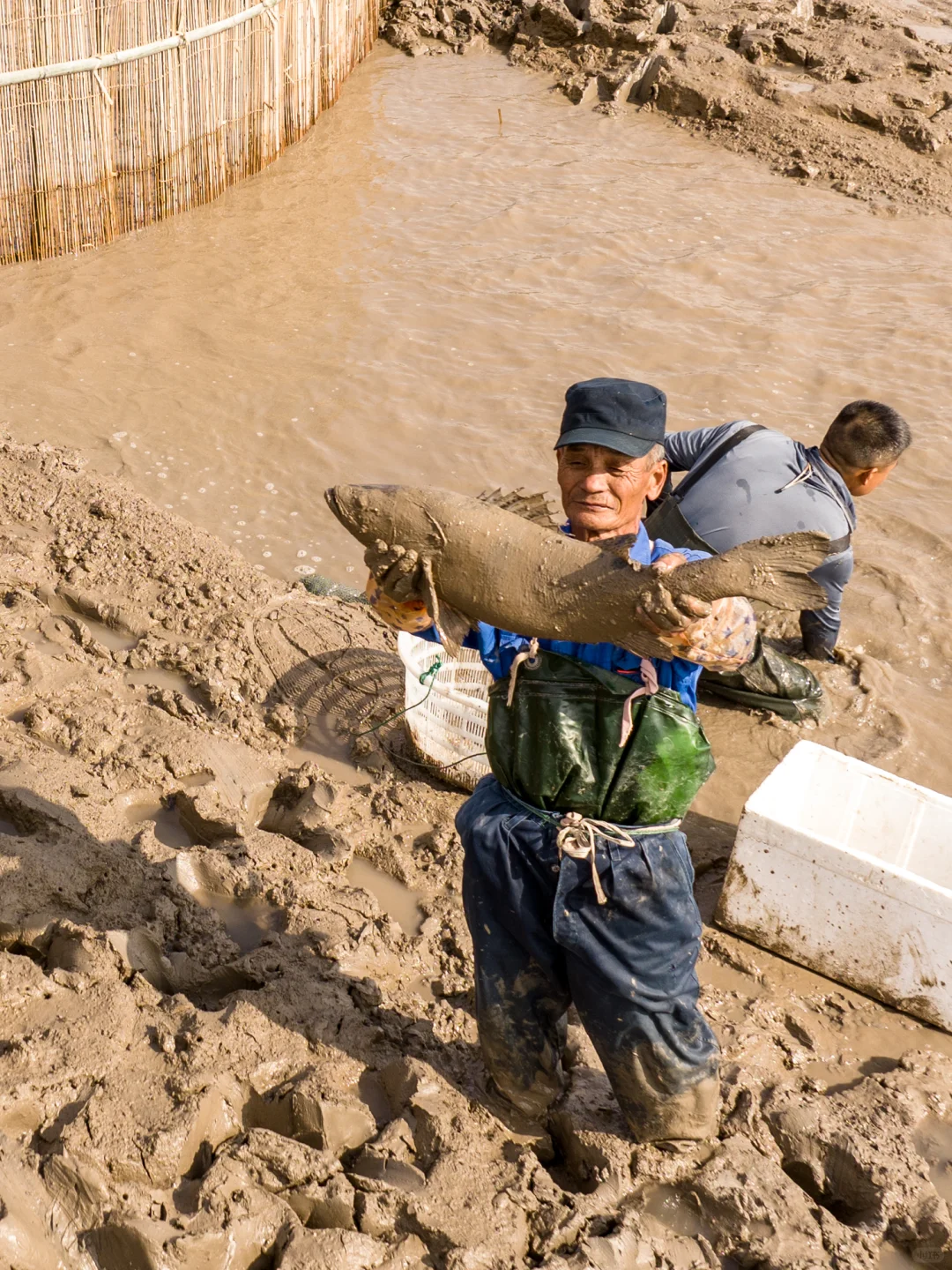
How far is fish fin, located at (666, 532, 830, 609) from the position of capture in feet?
7.45

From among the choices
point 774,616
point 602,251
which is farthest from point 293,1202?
point 602,251

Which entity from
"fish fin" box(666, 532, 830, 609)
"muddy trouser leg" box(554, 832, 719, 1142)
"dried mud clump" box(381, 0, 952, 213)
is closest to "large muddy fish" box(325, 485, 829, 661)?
"fish fin" box(666, 532, 830, 609)

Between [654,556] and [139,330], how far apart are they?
574cm

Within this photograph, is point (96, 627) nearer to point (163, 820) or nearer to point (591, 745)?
point (163, 820)

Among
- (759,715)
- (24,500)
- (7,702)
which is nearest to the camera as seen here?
(7,702)

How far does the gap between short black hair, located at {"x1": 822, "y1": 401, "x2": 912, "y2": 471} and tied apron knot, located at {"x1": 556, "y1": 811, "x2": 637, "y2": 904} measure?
101 inches

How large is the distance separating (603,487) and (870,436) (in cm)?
233

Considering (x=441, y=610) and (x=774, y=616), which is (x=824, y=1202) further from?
(x=774, y=616)

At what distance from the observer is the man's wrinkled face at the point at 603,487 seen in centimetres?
252

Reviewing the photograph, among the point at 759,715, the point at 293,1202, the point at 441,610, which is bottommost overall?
the point at 759,715

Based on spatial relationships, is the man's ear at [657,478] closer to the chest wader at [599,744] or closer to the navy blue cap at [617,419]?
the navy blue cap at [617,419]

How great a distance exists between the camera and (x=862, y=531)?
20.4 ft

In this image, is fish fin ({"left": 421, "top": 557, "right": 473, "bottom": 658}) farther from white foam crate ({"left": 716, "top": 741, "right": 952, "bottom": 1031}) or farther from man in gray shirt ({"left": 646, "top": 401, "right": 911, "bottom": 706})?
man in gray shirt ({"left": 646, "top": 401, "right": 911, "bottom": 706})

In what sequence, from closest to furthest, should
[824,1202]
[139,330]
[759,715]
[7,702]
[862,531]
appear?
1. [824,1202]
2. [7,702]
3. [759,715]
4. [862,531]
5. [139,330]
